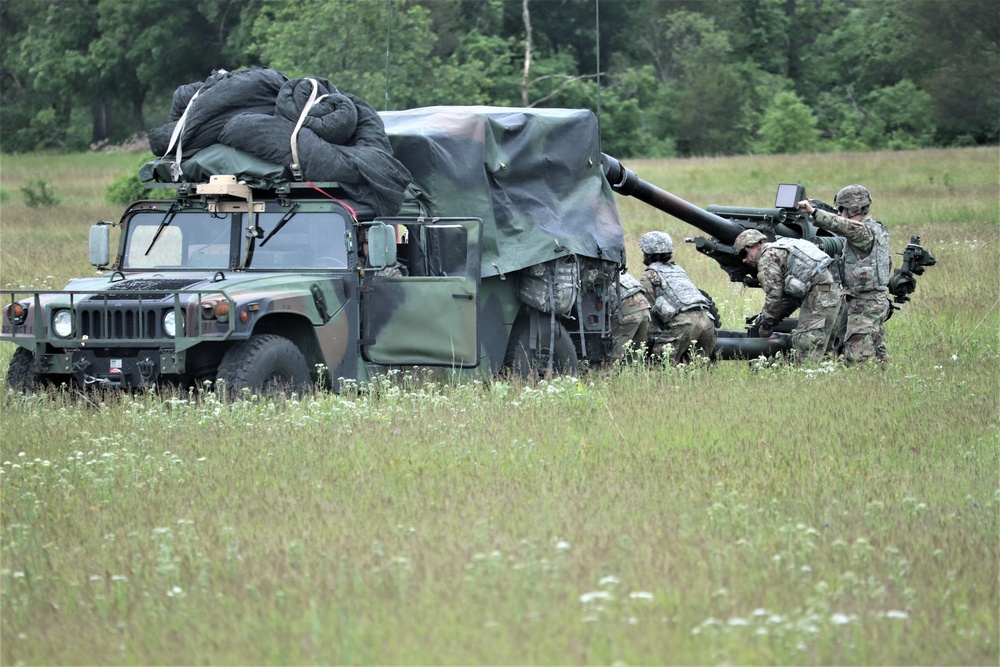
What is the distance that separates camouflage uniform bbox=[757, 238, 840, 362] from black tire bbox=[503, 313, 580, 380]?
1833mm

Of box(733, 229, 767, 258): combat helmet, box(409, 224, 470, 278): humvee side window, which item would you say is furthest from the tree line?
box(409, 224, 470, 278): humvee side window

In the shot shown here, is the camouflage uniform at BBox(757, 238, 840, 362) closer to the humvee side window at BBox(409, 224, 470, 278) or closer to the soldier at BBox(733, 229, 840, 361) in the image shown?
the soldier at BBox(733, 229, 840, 361)

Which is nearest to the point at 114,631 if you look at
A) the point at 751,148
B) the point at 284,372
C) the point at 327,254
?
the point at 284,372

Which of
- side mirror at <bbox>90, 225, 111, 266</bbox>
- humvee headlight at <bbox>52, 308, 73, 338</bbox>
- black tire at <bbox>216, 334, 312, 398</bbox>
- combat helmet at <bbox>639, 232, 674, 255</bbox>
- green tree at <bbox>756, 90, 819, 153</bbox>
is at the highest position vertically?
green tree at <bbox>756, 90, 819, 153</bbox>

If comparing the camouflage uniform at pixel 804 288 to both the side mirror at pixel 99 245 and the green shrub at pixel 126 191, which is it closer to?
the side mirror at pixel 99 245

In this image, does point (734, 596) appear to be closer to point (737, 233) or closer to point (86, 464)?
point (86, 464)

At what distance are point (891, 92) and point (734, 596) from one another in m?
53.0

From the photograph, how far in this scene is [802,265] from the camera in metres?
11.5

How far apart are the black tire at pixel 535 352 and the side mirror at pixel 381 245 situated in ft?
6.23

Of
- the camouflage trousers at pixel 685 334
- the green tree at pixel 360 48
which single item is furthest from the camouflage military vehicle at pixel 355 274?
the green tree at pixel 360 48

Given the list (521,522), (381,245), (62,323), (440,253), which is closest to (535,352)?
(440,253)

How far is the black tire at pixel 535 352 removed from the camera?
11.0 metres

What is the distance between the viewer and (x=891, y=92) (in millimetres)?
55062

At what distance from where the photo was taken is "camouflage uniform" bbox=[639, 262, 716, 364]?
38.2 feet
